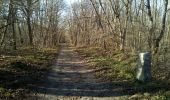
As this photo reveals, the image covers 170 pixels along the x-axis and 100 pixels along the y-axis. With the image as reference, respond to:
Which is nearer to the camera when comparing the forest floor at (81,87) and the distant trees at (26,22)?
the forest floor at (81,87)

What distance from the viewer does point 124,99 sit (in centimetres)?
1169

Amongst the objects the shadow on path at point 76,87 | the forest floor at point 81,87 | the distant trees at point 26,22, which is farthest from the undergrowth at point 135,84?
the distant trees at point 26,22

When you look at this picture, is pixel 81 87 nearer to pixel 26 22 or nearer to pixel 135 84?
pixel 135 84

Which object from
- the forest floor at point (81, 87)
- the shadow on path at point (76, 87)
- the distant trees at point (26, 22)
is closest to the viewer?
the forest floor at point (81, 87)

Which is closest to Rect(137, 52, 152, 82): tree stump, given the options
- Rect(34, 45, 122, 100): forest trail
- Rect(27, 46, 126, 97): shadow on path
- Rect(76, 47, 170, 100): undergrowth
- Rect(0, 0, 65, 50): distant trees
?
Rect(76, 47, 170, 100): undergrowth

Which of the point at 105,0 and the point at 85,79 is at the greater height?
the point at 105,0

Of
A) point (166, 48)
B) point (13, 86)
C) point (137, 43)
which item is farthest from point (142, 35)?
point (13, 86)

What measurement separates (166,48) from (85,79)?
7220 mm

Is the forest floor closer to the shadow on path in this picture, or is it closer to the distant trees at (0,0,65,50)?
the shadow on path

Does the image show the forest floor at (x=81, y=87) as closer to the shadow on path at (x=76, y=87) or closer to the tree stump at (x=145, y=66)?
the shadow on path at (x=76, y=87)

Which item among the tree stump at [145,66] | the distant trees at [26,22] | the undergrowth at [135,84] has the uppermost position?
the distant trees at [26,22]

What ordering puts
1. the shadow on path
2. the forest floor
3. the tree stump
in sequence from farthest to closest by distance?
1. the tree stump
2. the shadow on path
3. the forest floor

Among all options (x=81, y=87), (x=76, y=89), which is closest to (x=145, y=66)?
(x=81, y=87)

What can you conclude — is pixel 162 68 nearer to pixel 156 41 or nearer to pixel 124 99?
pixel 124 99
